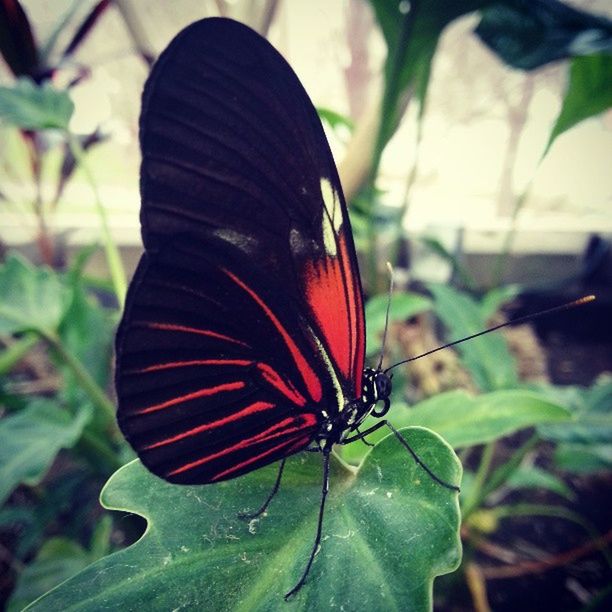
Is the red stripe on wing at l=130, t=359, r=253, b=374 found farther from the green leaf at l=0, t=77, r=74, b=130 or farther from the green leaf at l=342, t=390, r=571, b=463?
the green leaf at l=0, t=77, r=74, b=130

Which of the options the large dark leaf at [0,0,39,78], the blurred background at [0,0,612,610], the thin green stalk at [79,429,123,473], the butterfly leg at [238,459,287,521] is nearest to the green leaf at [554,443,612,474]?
the blurred background at [0,0,612,610]

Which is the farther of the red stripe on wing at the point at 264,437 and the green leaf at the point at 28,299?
the green leaf at the point at 28,299

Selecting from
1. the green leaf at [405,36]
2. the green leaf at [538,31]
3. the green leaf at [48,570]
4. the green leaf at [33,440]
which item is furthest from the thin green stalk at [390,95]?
the green leaf at [48,570]

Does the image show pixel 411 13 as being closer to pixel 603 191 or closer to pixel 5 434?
pixel 5 434

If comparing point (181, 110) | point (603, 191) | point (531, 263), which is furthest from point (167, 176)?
point (603, 191)

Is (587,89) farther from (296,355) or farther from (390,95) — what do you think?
(296,355)

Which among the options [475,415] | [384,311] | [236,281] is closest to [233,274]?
[236,281]

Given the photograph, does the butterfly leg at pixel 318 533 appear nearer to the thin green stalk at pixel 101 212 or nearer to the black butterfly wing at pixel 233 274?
the black butterfly wing at pixel 233 274
